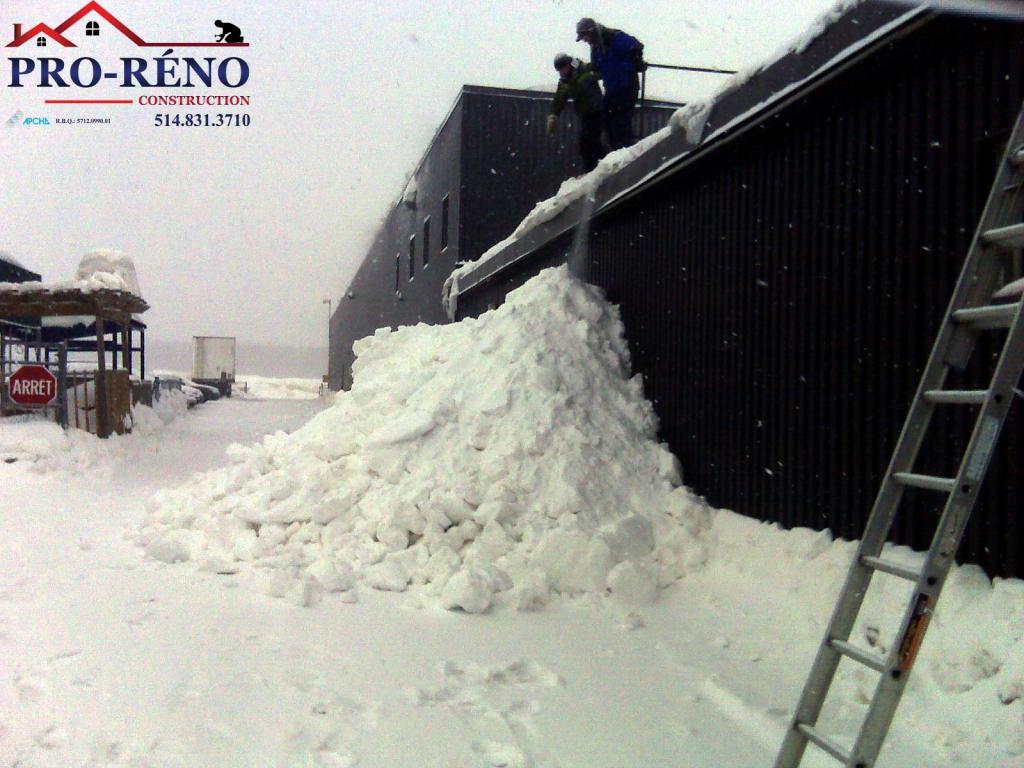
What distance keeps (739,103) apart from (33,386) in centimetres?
1352

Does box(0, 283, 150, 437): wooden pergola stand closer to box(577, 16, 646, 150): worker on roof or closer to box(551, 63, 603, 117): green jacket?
box(551, 63, 603, 117): green jacket

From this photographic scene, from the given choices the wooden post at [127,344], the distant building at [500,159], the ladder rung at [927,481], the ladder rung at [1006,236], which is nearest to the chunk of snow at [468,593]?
the ladder rung at [927,481]

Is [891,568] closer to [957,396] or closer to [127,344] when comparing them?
[957,396]

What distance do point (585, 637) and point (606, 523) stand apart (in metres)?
1.49

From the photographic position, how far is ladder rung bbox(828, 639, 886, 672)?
9.10 feet

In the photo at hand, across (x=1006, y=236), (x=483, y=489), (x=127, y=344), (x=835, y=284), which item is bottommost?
(x=127, y=344)

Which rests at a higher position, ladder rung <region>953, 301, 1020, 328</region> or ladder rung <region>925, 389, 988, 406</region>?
ladder rung <region>953, 301, 1020, 328</region>

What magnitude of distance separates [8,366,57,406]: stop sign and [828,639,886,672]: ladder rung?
14.9 m

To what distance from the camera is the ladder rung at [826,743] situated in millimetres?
2770

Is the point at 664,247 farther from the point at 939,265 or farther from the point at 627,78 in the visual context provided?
the point at 627,78

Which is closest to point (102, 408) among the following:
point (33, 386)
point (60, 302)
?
point (33, 386)

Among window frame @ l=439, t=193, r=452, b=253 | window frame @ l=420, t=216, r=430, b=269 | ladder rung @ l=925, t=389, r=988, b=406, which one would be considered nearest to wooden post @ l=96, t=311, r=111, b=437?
window frame @ l=439, t=193, r=452, b=253

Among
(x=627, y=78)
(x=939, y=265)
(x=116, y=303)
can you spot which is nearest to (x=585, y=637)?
(x=939, y=265)

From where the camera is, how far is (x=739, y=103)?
632 centimetres
